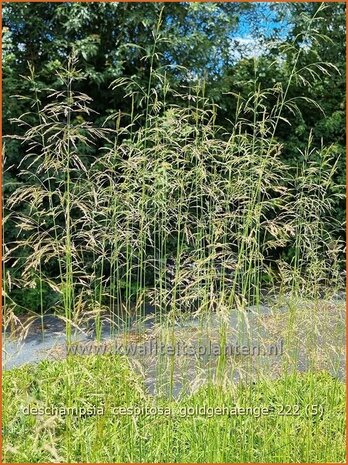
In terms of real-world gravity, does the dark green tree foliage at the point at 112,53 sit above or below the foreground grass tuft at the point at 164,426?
above

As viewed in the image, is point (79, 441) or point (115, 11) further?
point (115, 11)

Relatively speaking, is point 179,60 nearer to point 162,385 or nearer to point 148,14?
point 148,14

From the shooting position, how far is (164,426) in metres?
2.24

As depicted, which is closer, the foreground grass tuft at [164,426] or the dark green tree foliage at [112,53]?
the foreground grass tuft at [164,426]

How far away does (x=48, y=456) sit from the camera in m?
2.21

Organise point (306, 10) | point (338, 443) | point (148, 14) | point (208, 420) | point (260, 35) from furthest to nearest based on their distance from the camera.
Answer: point (260, 35) → point (306, 10) → point (148, 14) → point (338, 443) → point (208, 420)

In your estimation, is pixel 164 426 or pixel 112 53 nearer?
pixel 164 426

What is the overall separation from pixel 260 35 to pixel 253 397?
6359mm

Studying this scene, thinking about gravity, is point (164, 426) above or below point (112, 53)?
below

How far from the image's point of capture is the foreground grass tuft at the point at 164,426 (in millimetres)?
2078

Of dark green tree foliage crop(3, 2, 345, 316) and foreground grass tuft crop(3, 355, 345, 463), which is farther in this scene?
dark green tree foliage crop(3, 2, 345, 316)

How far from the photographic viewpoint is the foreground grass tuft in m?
2.08

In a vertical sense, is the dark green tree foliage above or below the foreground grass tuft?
above

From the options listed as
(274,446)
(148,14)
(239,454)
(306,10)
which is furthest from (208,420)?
(306,10)
